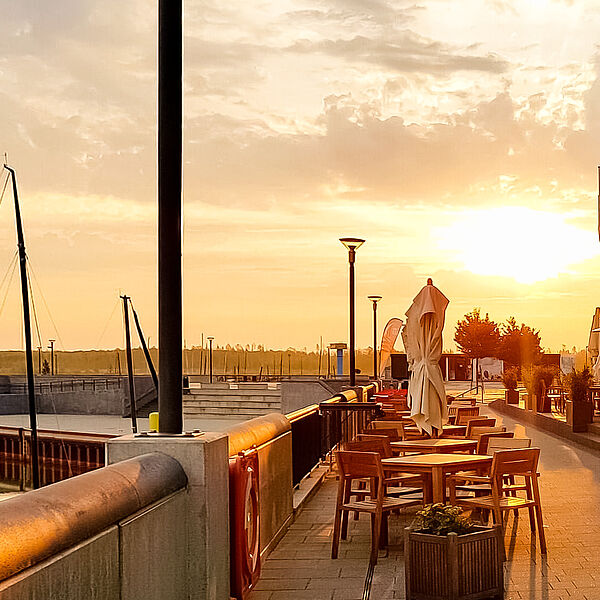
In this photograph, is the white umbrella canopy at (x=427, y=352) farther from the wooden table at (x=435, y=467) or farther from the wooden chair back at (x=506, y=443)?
the wooden table at (x=435, y=467)

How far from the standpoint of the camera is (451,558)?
655 cm

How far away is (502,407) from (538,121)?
1640 centimetres

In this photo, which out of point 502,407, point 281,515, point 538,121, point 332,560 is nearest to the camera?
point 332,560

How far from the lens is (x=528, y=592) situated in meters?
7.20

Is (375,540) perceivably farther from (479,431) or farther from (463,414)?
(463,414)

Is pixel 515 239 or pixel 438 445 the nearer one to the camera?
pixel 438 445

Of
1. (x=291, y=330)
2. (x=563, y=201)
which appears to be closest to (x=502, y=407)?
(x=563, y=201)

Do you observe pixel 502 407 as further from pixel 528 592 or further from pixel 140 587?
pixel 140 587

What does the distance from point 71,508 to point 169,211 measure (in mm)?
2585

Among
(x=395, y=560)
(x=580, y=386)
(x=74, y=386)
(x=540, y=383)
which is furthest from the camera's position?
(x=74, y=386)

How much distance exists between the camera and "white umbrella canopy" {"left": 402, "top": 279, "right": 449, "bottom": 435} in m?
12.6

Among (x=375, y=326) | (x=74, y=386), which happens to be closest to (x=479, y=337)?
(x=74, y=386)

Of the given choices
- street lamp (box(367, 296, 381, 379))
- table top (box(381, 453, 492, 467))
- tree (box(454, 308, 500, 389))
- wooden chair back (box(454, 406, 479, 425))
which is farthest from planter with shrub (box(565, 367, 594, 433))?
tree (box(454, 308, 500, 389))

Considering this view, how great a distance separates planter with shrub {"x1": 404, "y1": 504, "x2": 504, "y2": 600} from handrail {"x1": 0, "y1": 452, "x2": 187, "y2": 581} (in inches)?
82.8
